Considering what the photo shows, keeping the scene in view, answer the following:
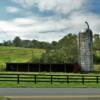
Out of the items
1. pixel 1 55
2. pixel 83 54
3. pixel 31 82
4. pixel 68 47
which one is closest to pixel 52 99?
pixel 31 82

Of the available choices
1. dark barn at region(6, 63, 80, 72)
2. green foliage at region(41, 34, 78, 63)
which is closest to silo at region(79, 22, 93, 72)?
dark barn at region(6, 63, 80, 72)

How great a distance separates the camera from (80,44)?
203 ft

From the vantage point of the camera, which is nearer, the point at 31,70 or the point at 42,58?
the point at 31,70

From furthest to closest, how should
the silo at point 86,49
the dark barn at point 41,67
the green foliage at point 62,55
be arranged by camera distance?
1. the green foliage at point 62,55
2. the dark barn at point 41,67
3. the silo at point 86,49

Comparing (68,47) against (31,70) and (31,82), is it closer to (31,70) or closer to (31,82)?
(31,70)

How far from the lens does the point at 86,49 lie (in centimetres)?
6141

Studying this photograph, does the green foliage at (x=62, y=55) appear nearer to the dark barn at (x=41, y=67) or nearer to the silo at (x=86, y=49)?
the dark barn at (x=41, y=67)

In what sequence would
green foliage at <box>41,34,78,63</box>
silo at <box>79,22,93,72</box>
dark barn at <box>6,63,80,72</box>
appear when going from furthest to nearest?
green foliage at <box>41,34,78,63</box>
dark barn at <box>6,63,80,72</box>
silo at <box>79,22,93,72</box>

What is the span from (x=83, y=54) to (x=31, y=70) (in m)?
8.60

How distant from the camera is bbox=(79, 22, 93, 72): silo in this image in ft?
201

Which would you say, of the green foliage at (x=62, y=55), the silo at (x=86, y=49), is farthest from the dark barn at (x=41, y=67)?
the green foliage at (x=62, y=55)

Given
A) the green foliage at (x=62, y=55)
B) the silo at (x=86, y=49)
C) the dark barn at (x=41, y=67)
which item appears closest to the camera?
the silo at (x=86, y=49)

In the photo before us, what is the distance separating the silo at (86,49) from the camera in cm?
6118

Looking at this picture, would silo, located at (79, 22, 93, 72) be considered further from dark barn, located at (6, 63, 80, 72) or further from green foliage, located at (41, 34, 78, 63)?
green foliage, located at (41, 34, 78, 63)
